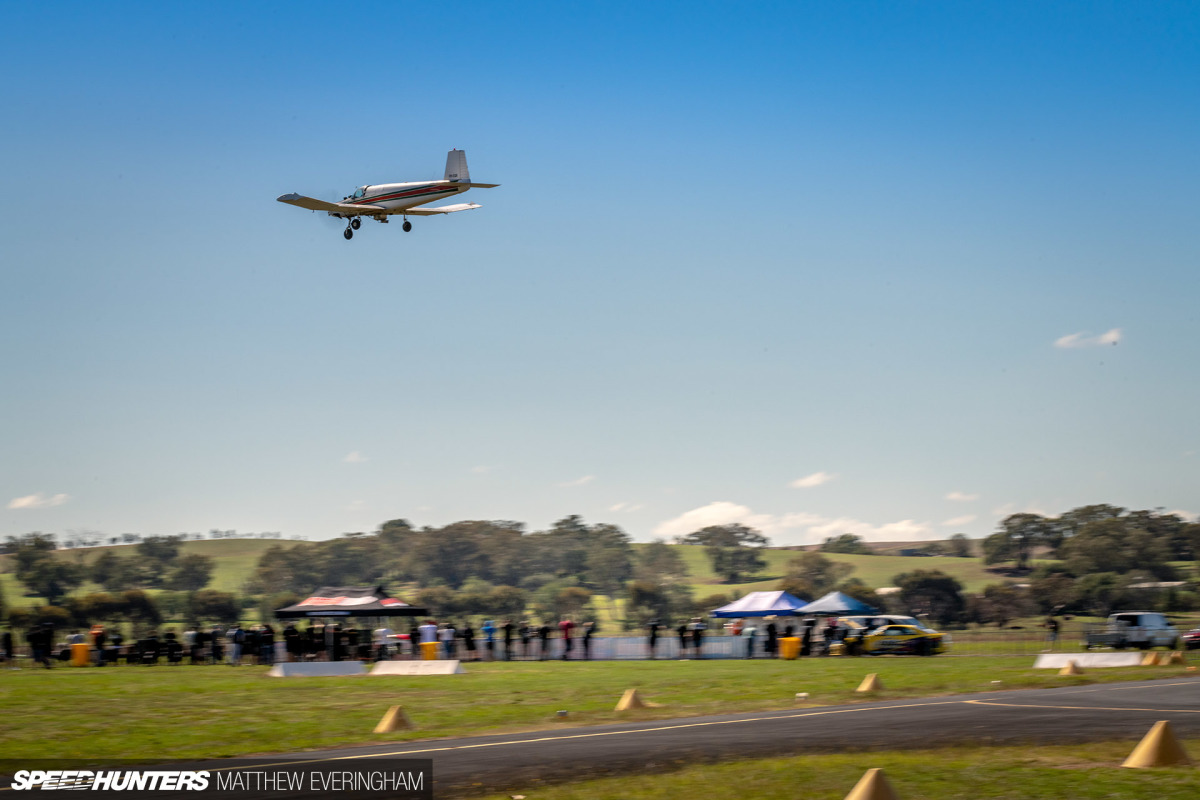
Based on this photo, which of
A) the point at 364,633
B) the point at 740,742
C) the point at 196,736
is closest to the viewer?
the point at 740,742

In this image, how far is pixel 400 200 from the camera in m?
30.8

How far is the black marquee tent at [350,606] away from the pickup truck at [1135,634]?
2254cm

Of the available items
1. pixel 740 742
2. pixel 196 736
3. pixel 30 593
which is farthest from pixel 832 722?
pixel 30 593

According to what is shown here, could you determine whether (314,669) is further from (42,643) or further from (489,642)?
(42,643)

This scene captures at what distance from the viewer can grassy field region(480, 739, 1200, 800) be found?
38.2ft

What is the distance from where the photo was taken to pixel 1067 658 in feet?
98.5

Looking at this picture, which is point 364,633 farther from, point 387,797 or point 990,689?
point 387,797

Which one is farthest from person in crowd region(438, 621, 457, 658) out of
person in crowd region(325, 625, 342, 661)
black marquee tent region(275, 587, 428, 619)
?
person in crowd region(325, 625, 342, 661)

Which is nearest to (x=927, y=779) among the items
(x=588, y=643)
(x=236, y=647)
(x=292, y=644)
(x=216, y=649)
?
(x=588, y=643)

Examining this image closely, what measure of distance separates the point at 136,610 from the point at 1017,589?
293 ft

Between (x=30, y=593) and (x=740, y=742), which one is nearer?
(x=740, y=742)

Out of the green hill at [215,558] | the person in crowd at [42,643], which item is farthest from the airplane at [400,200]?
the green hill at [215,558]

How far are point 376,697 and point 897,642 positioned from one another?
20.2m

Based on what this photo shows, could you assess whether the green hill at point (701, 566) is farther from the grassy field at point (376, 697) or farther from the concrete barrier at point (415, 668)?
the concrete barrier at point (415, 668)
